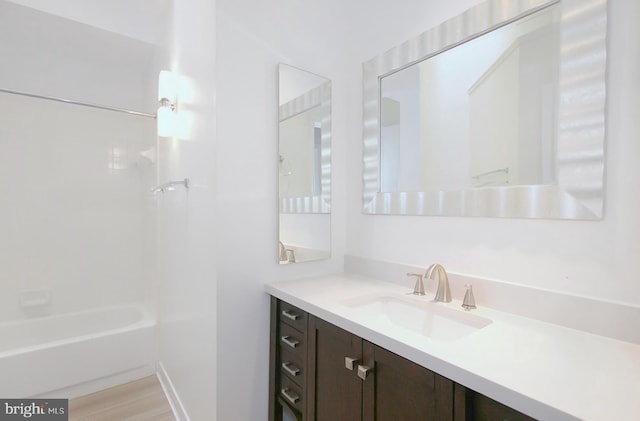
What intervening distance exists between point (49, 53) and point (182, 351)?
262 cm

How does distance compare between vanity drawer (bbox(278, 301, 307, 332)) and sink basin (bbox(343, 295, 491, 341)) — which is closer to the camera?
sink basin (bbox(343, 295, 491, 341))

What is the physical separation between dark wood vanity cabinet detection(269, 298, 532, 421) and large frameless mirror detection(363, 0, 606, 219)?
2.21 ft

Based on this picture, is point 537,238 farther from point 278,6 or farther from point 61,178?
point 61,178

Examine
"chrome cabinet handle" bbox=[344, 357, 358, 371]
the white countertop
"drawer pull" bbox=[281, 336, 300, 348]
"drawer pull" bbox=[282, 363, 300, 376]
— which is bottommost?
"drawer pull" bbox=[282, 363, 300, 376]

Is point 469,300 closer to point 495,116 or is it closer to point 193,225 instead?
point 495,116

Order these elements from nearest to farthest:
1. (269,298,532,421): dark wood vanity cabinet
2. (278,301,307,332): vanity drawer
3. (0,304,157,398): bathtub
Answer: (269,298,532,421): dark wood vanity cabinet, (278,301,307,332): vanity drawer, (0,304,157,398): bathtub

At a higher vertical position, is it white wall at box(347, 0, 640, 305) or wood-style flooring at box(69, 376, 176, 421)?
white wall at box(347, 0, 640, 305)

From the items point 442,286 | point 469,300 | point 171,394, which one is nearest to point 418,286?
point 442,286

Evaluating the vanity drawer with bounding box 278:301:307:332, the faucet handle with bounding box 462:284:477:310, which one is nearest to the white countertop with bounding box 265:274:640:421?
the faucet handle with bounding box 462:284:477:310

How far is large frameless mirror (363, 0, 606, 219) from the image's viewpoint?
93 centimetres

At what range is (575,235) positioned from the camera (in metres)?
0.95

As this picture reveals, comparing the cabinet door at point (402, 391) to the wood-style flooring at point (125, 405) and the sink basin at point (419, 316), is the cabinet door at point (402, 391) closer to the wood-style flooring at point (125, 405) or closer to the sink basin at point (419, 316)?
the sink basin at point (419, 316)

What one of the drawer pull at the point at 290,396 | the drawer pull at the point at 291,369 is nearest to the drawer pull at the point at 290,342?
the drawer pull at the point at 291,369

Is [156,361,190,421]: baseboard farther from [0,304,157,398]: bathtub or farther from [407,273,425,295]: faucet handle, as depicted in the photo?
[407,273,425,295]: faucet handle
